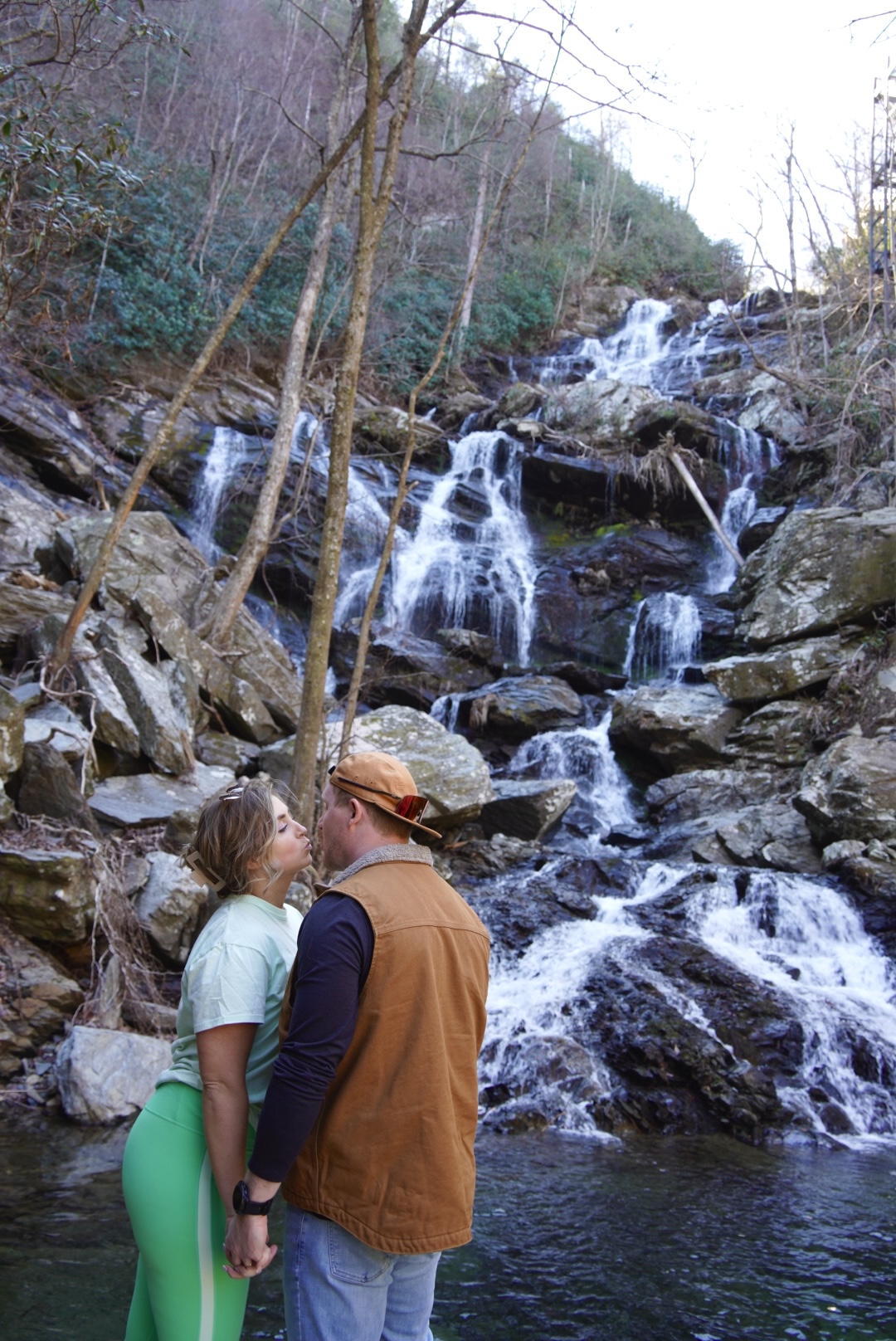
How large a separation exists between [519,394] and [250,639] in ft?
38.2

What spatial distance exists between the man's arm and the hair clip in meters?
0.35

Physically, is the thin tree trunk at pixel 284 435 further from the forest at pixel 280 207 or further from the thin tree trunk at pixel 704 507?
the thin tree trunk at pixel 704 507

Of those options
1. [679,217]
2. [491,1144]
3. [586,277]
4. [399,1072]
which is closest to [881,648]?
[491,1144]

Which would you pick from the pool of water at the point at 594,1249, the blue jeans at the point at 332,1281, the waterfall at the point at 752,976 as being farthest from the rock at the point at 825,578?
the blue jeans at the point at 332,1281

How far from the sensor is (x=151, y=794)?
7.50m

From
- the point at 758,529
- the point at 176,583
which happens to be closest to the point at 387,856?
the point at 176,583

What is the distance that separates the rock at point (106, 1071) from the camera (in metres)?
4.84

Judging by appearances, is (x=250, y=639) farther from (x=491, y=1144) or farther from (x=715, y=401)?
(x=715, y=401)

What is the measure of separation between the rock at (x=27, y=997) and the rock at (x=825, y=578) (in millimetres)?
10424

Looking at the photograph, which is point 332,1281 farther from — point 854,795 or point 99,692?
point 854,795

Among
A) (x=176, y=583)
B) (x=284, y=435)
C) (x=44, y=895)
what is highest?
(x=284, y=435)

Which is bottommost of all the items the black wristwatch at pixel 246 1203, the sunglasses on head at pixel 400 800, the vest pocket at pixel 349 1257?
the vest pocket at pixel 349 1257

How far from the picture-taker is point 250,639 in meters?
11.3

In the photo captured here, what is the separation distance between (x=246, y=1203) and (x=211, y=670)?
865cm
